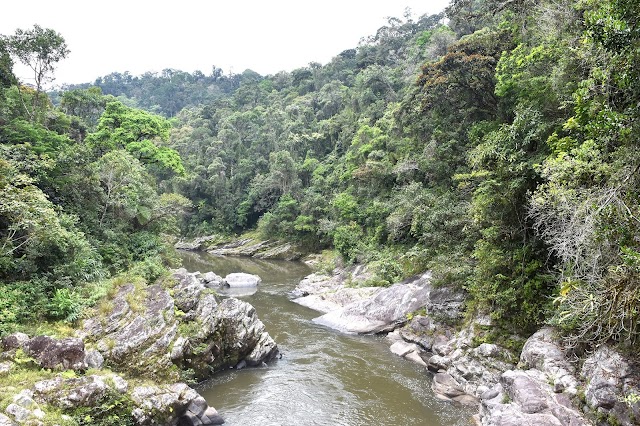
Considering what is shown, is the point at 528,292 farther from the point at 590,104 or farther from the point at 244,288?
the point at 244,288

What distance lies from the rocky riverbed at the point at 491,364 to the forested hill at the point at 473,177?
811mm

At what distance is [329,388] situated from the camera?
44.0ft

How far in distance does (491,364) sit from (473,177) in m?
7.28

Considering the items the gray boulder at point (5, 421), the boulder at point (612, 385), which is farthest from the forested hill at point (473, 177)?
the gray boulder at point (5, 421)

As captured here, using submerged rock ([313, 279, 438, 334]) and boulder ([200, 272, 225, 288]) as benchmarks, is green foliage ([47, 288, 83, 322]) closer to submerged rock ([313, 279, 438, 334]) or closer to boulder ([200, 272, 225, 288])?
submerged rock ([313, 279, 438, 334])

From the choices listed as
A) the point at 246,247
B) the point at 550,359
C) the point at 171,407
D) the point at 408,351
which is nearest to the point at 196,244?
the point at 246,247

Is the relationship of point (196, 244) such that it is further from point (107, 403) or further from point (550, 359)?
point (550, 359)

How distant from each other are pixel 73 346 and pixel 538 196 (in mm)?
13138

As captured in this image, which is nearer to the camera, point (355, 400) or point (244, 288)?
point (355, 400)

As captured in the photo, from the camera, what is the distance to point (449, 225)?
19703mm

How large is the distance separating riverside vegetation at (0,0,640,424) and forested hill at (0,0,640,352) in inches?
2.9

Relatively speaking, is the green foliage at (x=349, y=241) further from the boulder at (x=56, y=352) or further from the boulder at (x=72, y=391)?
the boulder at (x=72, y=391)

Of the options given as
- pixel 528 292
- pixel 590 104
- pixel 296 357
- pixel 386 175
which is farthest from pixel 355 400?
pixel 386 175

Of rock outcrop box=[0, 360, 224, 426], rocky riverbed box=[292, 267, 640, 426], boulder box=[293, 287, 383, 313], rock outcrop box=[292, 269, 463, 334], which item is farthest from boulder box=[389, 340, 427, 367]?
rock outcrop box=[0, 360, 224, 426]
